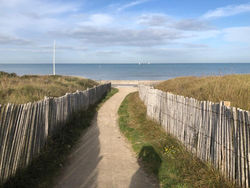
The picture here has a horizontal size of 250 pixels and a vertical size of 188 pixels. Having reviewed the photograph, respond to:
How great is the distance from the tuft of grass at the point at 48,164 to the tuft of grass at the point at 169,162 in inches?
77.8

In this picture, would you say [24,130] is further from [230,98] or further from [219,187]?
[230,98]

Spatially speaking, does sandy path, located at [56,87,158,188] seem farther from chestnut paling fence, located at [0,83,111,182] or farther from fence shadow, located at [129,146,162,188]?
chestnut paling fence, located at [0,83,111,182]

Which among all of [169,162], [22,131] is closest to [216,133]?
[169,162]

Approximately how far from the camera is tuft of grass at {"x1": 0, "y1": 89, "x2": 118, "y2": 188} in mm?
4446

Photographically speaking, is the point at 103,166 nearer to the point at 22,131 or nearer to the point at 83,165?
the point at 83,165

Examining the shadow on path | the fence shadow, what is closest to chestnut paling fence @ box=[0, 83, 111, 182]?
the shadow on path

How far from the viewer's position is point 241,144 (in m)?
3.83

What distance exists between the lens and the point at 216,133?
467 cm

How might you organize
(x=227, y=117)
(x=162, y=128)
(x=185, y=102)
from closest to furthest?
(x=227, y=117)
(x=185, y=102)
(x=162, y=128)

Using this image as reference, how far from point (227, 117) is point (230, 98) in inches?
126

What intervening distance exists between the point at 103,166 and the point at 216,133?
273 centimetres

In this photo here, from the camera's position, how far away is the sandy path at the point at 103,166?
188 inches

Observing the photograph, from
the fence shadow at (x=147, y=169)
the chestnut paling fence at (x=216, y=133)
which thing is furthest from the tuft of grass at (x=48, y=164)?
the chestnut paling fence at (x=216, y=133)

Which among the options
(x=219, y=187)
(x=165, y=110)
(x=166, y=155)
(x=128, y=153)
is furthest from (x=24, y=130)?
(x=165, y=110)
